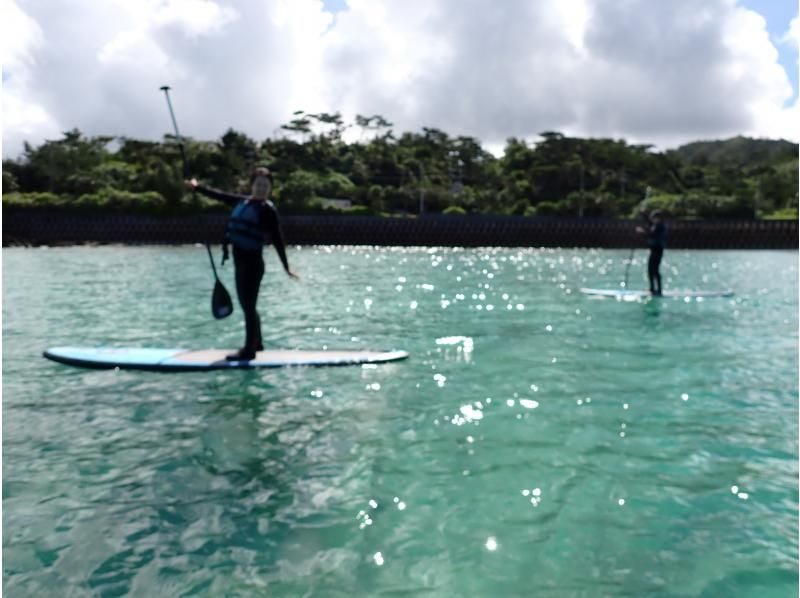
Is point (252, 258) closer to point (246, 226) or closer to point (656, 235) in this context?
point (246, 226)

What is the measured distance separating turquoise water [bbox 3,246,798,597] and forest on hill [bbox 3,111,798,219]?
237 ft

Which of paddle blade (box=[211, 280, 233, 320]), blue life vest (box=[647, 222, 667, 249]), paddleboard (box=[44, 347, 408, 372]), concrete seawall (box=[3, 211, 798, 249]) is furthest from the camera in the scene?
concrete seawall (box=[3, 211, 798, 249])

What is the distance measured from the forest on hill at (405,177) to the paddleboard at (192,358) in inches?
2758

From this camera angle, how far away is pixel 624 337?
13148 millimetres

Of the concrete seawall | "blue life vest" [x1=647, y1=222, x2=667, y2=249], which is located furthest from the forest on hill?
"blue life vest" [x1=647, y1=222, x2=667, y2=249]

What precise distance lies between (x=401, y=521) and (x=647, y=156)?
402 ft

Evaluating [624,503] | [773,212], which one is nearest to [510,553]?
[624,503]

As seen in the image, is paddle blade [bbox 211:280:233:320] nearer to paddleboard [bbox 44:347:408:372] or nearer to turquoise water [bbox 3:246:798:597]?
paddleboard [bbox 44:347:408:372]

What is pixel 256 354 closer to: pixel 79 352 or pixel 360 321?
pixel 79 352

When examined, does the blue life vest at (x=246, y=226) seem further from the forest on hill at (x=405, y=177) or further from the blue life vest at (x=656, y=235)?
the forest on hill at (x=405, y=177)

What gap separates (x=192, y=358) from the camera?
986cm

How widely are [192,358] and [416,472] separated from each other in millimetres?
5037

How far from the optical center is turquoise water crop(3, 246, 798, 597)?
14.1 ft

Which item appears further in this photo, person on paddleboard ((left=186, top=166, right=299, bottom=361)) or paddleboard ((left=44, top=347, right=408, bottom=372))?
paddleboard ((left=44, top=347, right=408, bottom=372))
